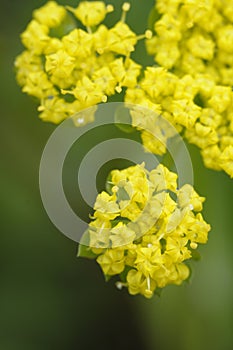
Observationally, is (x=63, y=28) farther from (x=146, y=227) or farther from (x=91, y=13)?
(x=146, y=227)

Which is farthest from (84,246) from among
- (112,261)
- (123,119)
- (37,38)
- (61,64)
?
(37,38)

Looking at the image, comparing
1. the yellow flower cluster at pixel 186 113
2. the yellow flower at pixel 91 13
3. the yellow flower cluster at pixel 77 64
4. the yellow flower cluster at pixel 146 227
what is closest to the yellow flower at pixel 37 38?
the yellow flower cluster at pixel 77 64

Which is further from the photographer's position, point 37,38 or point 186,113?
point 37,38

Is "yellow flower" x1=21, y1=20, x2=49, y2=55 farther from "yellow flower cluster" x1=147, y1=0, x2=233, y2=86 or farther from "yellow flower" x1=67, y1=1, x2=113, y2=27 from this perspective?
"yellow flower cluster" x1=147, y1=0, x2=233, y2=86

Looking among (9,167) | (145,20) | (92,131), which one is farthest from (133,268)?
(145,20)

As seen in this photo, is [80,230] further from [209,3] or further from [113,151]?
[209,3]

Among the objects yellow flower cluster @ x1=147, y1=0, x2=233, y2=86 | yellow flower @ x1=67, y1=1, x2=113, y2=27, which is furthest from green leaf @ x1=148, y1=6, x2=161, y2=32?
yellow flower @ x1=67, y1=1, x2=113, y2=27

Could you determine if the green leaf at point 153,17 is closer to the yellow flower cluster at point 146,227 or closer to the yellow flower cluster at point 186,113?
the yellow flower cluster at point 186,113
